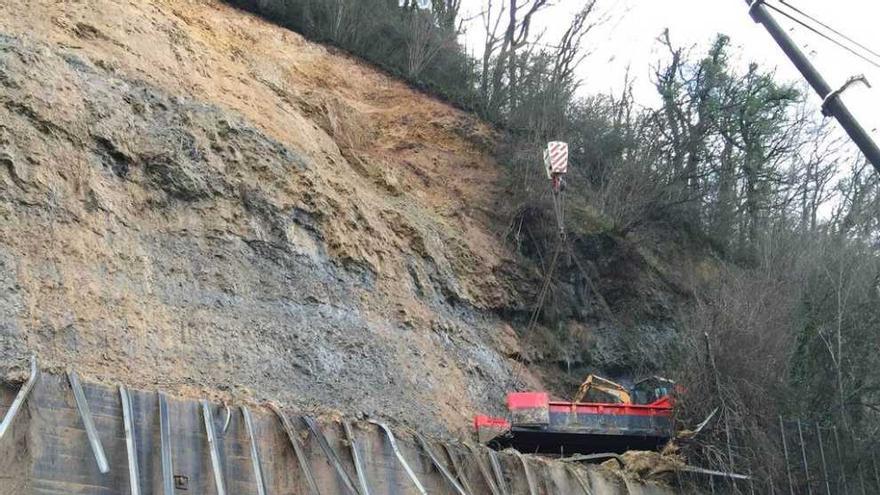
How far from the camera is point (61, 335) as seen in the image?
11305 mm

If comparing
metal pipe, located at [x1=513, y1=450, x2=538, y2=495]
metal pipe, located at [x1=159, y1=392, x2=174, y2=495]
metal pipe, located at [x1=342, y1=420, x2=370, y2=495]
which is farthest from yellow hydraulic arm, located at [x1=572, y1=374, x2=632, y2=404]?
metal pipe, located at [x1=159, y1=392, x2=174, y2=495]

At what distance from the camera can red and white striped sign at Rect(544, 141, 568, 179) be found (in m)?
19.0

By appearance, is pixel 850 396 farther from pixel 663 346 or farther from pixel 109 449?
pixel 109 449

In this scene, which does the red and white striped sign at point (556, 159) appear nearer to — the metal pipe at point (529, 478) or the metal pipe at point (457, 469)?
the metal pipe at point (529, 478)

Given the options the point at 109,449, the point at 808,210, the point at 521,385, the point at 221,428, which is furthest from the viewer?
the point at 808,210

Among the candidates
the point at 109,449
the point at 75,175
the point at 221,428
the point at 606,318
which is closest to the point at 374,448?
the point at 221,428

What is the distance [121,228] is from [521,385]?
24.4ft

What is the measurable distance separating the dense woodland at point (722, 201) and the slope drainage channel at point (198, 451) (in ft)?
19.0

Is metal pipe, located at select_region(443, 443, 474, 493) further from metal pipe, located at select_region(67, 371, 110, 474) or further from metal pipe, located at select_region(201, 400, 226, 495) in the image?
metal pipe, located at select_region(67, 371, 110, 474)

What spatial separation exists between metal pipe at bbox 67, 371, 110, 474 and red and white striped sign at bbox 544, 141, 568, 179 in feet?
35.2

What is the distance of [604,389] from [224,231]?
699cm

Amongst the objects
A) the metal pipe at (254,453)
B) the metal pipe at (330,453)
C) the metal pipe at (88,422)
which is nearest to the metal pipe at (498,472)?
Answer: the metal pipe at (330,453)

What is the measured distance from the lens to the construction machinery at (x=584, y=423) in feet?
51.8

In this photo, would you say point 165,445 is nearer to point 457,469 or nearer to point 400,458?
point 400,458
